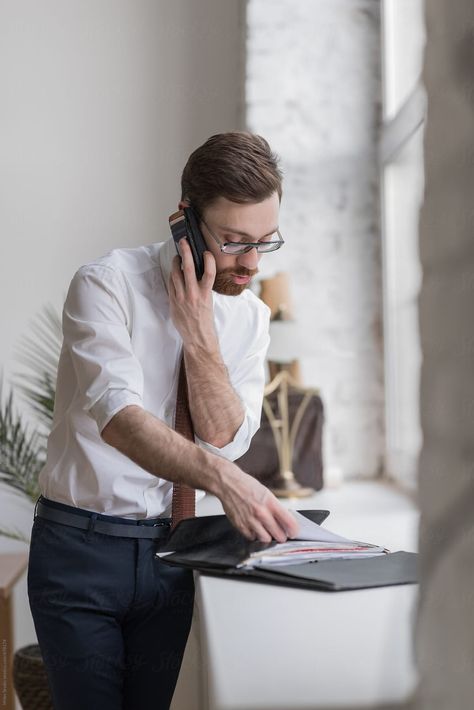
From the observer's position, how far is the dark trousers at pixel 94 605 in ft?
5.35

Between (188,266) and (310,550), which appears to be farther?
(188,266)

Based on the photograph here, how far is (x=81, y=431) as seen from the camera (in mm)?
1696

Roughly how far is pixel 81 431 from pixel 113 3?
2808 mm

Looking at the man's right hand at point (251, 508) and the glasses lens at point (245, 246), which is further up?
the glasses lens at point (245, 246)

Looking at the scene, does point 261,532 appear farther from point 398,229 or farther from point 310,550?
point 398,229

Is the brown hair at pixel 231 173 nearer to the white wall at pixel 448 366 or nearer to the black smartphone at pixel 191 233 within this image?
the black smartphone at pixel 191 233

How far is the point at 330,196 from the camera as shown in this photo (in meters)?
3.62

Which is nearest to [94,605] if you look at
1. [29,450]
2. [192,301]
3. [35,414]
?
[192,301]

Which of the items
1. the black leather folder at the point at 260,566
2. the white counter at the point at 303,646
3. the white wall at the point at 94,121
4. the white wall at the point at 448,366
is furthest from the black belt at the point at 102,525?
the white wall at the point at 94,121

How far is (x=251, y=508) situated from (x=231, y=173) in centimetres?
68

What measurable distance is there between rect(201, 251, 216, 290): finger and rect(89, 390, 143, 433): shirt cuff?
0.31 meters

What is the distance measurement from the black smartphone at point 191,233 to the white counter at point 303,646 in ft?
2.11

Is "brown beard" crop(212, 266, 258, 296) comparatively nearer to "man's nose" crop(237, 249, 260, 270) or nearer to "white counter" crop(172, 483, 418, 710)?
"man's nose" crop(237, 249, 260, 270)

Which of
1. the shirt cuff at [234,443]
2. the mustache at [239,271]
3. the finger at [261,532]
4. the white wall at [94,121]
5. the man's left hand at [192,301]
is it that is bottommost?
the finger at [261,532]
